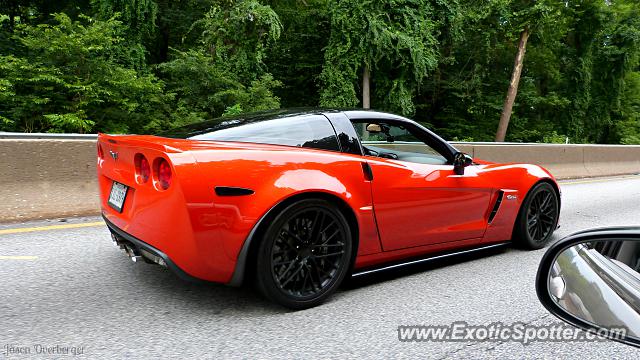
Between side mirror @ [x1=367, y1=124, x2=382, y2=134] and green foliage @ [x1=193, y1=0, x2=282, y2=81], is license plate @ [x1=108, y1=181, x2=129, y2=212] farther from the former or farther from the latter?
green foliage @ [x1=193, y1=0, x2=282, y2=81]

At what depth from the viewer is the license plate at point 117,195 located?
127 inches

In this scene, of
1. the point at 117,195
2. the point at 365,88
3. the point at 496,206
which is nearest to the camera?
the point at 117,195

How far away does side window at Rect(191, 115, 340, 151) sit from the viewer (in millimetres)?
3215

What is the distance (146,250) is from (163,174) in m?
0.50

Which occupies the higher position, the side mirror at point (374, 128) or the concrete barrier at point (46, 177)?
the side mirror at point (374, 128)

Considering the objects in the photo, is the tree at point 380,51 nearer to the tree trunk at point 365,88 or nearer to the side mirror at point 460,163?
the tree trunk at point 365,88

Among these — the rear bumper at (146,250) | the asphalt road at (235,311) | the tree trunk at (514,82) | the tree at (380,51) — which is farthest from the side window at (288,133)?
Answer: the tree trunk at (514,82)

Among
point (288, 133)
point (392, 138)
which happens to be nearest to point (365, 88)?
point (392, 138)

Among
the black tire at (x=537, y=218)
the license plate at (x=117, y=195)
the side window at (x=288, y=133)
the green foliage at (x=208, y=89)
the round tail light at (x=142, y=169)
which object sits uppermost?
the green foliage at (x=208, y=89)

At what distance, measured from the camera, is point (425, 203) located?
→ 147 inches

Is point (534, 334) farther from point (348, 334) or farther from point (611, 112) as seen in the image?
point (611, 112)

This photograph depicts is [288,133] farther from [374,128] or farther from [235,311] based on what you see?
[235,311]

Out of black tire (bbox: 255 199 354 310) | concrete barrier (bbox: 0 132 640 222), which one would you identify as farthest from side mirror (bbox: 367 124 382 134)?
concrete barrier (bbox: 0 132 640 222)

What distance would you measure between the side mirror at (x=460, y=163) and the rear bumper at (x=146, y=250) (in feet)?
7.40
